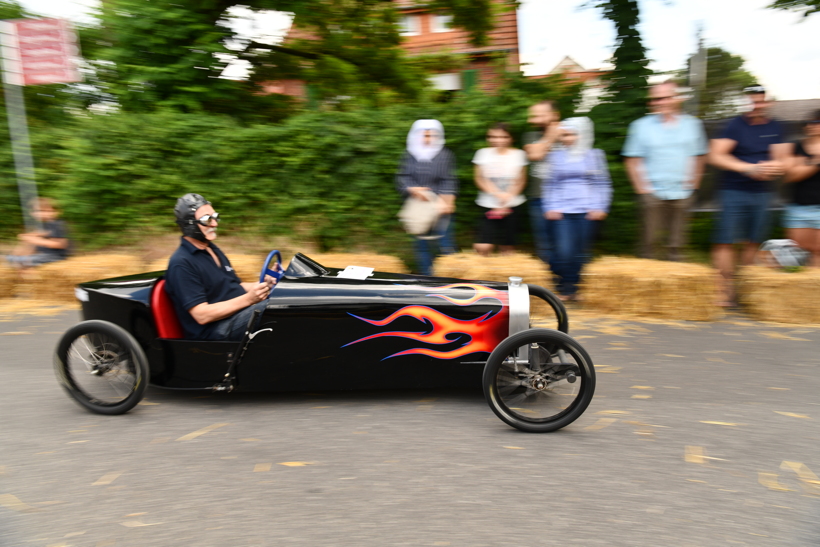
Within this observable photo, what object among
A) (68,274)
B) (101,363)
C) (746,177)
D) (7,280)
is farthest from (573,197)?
(7,280)

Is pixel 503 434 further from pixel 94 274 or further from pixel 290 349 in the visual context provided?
pixel 94 274

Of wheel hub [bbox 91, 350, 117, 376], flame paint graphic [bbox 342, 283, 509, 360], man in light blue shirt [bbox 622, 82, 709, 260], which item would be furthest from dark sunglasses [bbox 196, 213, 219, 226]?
man in light blue shirt [bbox 622, 82, 709, 260]

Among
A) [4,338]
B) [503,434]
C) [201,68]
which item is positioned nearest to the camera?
[503,434]

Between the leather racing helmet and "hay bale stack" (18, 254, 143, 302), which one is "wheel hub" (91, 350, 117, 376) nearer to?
the leather racing helmet

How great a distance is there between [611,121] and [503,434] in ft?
16.1

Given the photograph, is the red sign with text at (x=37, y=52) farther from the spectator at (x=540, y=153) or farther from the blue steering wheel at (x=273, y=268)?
the spectator at (x=540, y=153)

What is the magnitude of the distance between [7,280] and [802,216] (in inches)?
330

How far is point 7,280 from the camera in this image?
7.06 meters

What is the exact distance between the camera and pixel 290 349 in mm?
3506

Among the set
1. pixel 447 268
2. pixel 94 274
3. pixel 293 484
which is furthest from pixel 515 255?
pixel 94 274

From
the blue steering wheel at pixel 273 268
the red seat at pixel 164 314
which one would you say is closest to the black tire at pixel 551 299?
the blue steering wheel at pixel 273 268

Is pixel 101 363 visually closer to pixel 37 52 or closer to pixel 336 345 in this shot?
pixel 336 345

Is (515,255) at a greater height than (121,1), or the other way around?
(121,1)

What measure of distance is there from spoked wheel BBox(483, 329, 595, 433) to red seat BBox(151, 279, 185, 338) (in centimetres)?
190
